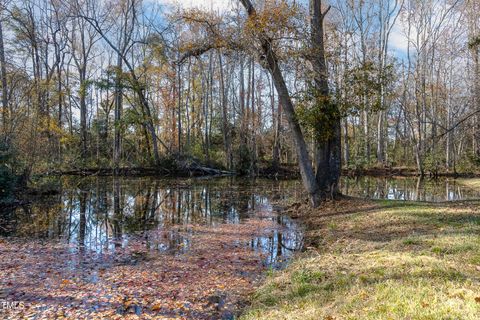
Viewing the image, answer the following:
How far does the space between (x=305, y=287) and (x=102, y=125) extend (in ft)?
106

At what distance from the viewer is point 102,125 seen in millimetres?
33375

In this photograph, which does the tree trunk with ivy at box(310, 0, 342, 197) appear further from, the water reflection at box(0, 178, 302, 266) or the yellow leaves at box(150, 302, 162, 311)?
the yellow leaves at box(150, 302, 162, 311)

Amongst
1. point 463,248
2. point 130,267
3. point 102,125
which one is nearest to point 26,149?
point 130,267

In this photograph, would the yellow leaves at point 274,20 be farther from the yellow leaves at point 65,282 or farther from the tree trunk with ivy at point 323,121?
the yellow leaves at point 65,282

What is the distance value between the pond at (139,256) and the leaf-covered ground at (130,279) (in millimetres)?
13

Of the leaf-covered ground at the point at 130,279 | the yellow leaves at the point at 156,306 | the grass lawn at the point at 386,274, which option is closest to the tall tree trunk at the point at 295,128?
the grass lawn at the point at 386,274

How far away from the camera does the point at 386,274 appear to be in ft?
14.7

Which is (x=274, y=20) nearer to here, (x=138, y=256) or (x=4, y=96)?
(x=138, y=256)

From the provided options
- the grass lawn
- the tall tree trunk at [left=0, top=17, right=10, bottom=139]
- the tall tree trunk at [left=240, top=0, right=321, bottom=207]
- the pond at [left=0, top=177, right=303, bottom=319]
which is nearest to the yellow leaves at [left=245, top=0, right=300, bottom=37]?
the tall tree trunk at [left=240, top=0, right=321, bottom=207]

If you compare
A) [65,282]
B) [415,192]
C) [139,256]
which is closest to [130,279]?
[65,282]

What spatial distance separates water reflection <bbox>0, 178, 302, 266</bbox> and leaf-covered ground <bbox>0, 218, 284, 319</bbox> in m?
0.29

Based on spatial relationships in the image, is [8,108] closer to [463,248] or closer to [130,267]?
[130,267]

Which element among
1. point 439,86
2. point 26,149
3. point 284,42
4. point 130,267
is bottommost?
point 130,267

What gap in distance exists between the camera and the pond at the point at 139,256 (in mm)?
4590
